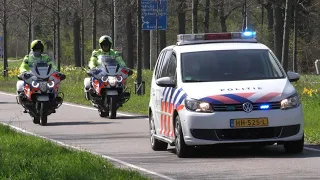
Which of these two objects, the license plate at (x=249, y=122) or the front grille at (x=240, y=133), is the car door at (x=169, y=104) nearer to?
the front grille at (x=240, y=133)

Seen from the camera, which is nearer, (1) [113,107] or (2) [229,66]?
(2) [229,66]

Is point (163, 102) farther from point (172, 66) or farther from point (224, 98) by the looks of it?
point (224, 98)

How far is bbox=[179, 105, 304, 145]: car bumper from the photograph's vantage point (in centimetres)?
1297

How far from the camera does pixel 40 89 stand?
2167 cm

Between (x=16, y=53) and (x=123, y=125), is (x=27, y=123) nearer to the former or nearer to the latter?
(x=123, y=125)

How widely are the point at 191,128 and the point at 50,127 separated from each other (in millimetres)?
8385

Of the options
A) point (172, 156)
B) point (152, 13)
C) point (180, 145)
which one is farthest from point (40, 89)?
point (152, 13)

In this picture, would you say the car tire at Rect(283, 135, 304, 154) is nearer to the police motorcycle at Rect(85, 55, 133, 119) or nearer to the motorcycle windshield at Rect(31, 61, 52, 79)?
the motorcycle windshield at Rect(31, 61, 52, 79)

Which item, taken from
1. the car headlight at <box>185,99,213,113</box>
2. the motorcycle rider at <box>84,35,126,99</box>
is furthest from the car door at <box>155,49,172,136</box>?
the motorcycle rider at <box>84,35,126,99</box>

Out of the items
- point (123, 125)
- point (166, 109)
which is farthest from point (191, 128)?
point (123, 125)

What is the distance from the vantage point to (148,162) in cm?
1316

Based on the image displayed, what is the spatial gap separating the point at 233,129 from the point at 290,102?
2.92ft

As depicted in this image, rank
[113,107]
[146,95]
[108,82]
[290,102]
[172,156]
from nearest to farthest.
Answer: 1. [290,102]
2. [172,156]
3. [113,107]
4. [108,82]
5. [146,95]

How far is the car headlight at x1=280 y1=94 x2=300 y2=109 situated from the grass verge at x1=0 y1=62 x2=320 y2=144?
88.5 inches
